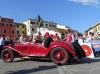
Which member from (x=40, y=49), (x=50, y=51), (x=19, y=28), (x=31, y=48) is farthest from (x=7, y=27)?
(x=50, y=51)

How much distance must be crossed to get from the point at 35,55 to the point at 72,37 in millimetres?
2864

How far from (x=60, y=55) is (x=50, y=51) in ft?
1.73

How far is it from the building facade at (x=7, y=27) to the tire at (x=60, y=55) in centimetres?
7192

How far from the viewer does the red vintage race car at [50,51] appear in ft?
26.2

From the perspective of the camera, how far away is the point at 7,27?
3137 inches

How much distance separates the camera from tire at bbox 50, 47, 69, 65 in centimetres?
795

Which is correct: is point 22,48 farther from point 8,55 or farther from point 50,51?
point 50,51

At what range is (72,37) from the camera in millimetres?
10508

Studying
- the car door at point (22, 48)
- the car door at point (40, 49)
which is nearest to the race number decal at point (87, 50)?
the car door at point (40, 49)

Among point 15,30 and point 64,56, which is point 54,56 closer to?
point 64,56

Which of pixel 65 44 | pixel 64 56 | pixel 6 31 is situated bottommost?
pixel 64 56

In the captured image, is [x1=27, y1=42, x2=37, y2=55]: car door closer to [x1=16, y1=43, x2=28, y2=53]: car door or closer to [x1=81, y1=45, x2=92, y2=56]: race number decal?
[x1=16, y1=43, x2=28, y2=53]: car door

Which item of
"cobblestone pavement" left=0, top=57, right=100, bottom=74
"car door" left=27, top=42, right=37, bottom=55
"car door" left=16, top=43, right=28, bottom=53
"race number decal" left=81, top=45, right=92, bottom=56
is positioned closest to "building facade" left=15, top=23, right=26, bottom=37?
"race number decal" left=81, top=45, right=92, bottom=56

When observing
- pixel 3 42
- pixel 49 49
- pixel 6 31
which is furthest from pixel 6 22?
pixel 49 49
